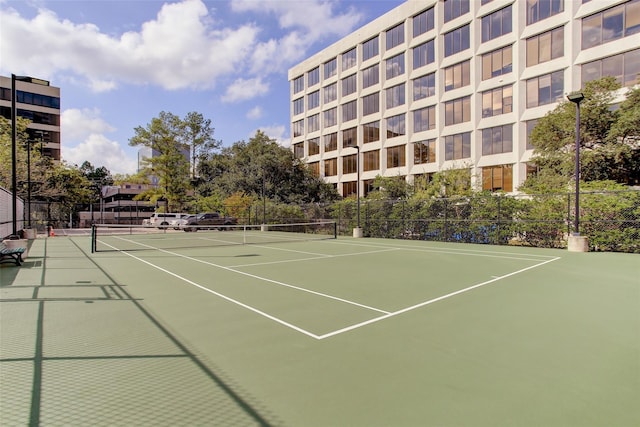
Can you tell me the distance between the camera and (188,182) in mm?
51031

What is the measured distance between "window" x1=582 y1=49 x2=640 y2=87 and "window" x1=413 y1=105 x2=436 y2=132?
47.8ft

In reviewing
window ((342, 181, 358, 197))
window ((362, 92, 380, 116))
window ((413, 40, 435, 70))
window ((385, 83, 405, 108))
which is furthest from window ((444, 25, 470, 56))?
window ((342, 181, 358, 197))

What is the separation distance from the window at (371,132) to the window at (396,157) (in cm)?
294

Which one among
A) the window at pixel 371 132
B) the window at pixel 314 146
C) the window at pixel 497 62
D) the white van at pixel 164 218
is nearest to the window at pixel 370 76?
the window at pixel 371 132

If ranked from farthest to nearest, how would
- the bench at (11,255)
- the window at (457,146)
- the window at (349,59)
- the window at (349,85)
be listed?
the window at (349,59)
the window at (349,85)
the window at (457,146)
the bench at (11,255)

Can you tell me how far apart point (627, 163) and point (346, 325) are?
93.7ft

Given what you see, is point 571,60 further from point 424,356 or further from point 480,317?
point 424,356

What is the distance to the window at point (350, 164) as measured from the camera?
51219 millimetres

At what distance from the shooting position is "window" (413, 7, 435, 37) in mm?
41906

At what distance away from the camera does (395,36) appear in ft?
151

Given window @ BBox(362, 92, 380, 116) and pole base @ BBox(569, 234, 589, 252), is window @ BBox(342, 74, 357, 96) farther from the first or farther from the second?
pole base @ BBox(569, 234, 589, 252)

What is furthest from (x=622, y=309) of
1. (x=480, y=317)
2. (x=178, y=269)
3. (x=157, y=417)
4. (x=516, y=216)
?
(x=516, y=216)

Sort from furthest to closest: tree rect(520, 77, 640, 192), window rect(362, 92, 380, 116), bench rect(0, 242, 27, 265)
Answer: window rect(362, 92, 380, 116), tree rect(520, 77, 640, 192), bench rect(0, 242, 27, 265)

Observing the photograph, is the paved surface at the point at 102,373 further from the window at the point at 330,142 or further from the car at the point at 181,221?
the window at the point at 330,142
